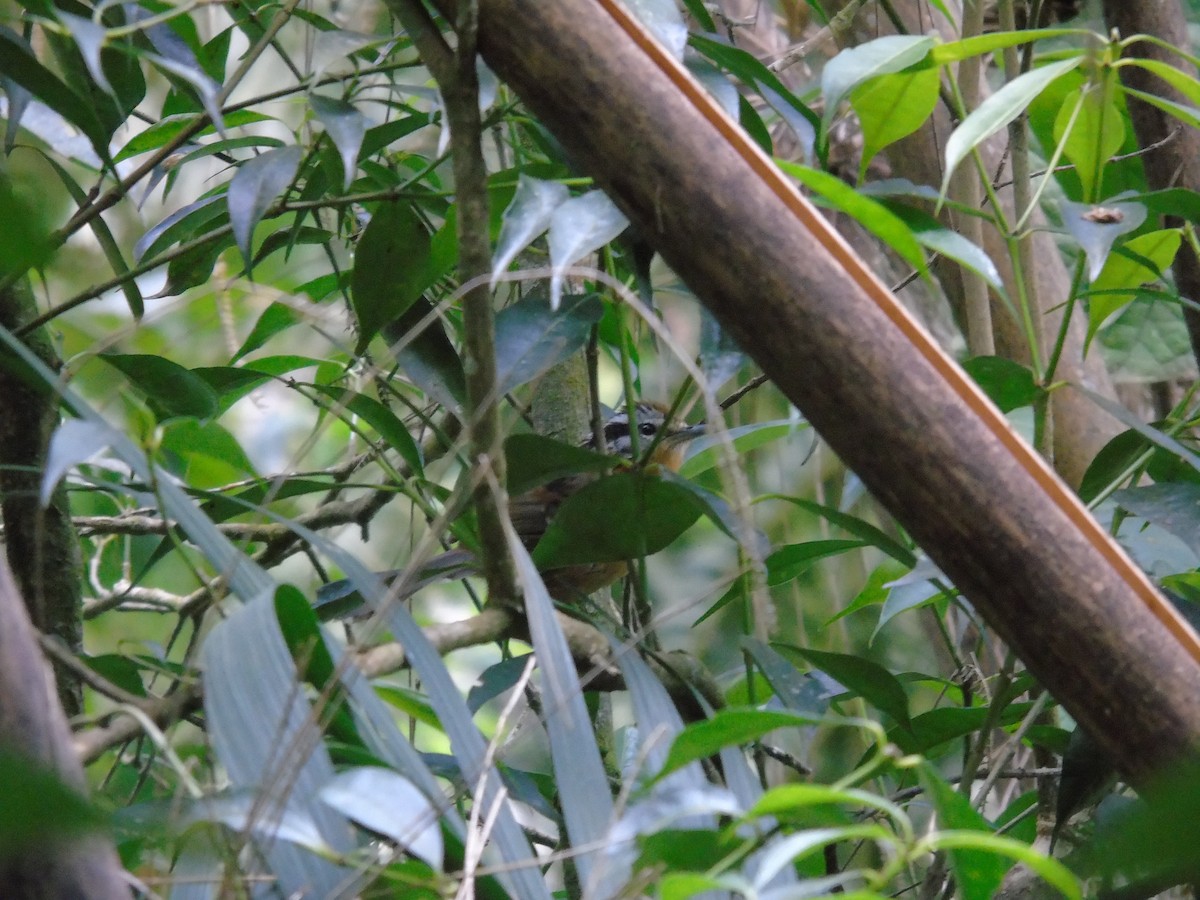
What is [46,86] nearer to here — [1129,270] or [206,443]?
[206,443]

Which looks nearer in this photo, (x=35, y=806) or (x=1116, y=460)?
(x=35, y=806)

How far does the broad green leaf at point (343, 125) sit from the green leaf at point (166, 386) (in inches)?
13.9

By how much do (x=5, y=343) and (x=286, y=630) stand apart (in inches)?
14.4

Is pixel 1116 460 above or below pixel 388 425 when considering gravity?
below

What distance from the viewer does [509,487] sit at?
144 centimetres

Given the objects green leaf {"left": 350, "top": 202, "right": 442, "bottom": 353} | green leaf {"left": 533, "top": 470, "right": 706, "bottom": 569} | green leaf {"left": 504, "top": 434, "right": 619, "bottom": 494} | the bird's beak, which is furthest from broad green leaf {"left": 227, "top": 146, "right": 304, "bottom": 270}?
the bird's beak

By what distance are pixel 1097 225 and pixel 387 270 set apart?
822 millimetres

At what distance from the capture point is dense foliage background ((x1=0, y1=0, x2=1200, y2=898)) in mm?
845

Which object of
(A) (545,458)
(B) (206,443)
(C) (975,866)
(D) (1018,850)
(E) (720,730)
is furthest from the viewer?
(B) (206,443)

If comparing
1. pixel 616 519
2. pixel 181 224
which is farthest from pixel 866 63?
pixel 181 224

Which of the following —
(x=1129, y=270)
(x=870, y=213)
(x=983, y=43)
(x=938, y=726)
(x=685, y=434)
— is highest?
(x=983, y=43)

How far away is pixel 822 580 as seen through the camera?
349cm

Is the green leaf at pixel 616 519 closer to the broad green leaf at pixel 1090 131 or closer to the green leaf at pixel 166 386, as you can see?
the green leaf at pixel 166 386

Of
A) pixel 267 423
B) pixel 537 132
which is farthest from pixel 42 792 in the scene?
pixel 267 423
